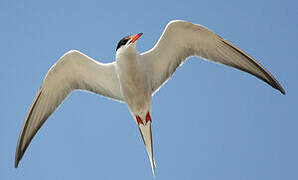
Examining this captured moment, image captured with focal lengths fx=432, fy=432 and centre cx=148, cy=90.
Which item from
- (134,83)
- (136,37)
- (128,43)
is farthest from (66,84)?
(136,37)

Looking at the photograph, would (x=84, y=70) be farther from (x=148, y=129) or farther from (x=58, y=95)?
(x=148, y=129)

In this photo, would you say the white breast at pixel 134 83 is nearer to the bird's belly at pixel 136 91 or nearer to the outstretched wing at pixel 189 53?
the bird's belly at pixel 136 91

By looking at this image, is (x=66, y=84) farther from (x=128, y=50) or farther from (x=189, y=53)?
(x=189, y=53)

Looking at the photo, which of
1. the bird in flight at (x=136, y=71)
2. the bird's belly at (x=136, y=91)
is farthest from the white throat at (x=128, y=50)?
the bird's belly at (x=136, y=91)

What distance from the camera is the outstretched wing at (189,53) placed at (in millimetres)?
8156

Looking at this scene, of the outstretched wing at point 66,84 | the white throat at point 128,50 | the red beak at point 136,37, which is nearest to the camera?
the red beak at point 136,37

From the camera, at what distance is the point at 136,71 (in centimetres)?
818

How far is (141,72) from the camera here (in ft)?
27.1

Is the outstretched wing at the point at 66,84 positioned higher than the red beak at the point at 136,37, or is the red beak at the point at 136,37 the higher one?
the red beak at the point at 136,37

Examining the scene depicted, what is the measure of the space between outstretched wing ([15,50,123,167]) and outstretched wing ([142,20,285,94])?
0.85 m

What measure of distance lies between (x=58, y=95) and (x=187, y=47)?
2786 mm

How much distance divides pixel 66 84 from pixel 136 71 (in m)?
1.61

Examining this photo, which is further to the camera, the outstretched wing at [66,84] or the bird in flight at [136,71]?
the outstretched wing at [66,84]

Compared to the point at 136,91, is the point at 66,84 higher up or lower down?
higher up
